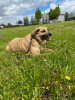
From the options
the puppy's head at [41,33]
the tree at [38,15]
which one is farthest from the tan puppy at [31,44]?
the tree at [38,15]

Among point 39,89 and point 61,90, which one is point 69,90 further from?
point 39,89

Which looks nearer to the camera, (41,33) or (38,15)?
(41,33)

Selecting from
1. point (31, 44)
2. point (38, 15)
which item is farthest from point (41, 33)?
point (38, 15)

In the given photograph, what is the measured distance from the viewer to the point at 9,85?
1.77m

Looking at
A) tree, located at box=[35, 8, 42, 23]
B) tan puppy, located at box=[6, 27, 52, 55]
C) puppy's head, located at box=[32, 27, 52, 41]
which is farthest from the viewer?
tree, located at box=[35, 8, 42, 23]

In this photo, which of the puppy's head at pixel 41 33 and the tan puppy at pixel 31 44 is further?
the puppy's head at pixel 41 33

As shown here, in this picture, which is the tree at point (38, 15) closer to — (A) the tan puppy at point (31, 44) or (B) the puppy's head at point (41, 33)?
(B) the puppy's head at point (41, 33)

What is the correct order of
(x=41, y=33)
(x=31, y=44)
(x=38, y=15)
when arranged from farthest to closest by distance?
(x=38, y=15), (x=41, y=33), (x=31, y=44)

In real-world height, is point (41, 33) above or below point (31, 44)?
above

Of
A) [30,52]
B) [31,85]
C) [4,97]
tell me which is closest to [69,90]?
[31,85]

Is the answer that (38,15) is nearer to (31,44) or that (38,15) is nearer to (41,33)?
(41,33)

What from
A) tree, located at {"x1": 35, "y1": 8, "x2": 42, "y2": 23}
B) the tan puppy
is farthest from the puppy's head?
tree, located at {"x1": 35, "y1": 8, "x2": 42, "y2": 23}

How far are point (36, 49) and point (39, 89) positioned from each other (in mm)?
2132

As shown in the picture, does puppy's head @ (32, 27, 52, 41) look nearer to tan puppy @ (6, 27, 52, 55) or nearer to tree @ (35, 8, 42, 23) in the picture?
tan puppy @ (6, 27, 52, 55)
